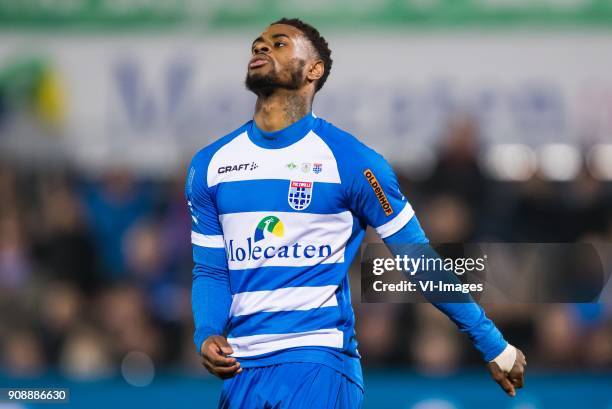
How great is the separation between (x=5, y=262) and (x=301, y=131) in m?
5.07

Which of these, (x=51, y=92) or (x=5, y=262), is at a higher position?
(x=51, y=92)

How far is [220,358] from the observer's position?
438 centimetres

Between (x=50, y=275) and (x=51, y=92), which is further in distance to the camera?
(x=51, y=92)

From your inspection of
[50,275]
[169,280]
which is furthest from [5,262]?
A: [169,280]

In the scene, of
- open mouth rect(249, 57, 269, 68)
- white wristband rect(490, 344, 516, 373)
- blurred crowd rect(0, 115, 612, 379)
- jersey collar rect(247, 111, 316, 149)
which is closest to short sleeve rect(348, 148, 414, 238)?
jersey collar rect(247, 111, 316, 149)

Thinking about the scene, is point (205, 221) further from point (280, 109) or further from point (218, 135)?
point (218, 135)

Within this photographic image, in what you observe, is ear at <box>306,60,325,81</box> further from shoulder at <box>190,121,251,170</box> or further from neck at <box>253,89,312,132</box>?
shoulder at <box>190,121,251,170</box>

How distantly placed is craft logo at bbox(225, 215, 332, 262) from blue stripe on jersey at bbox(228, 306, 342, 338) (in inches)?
8.6

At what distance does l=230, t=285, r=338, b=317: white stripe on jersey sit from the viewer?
455cm

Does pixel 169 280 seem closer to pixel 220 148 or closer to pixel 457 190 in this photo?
pixel 457 190

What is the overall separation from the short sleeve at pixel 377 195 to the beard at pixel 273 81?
1.34 feet

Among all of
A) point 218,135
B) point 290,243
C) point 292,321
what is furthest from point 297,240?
point 218,135

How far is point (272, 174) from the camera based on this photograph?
464cm

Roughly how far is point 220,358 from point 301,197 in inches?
27.9
